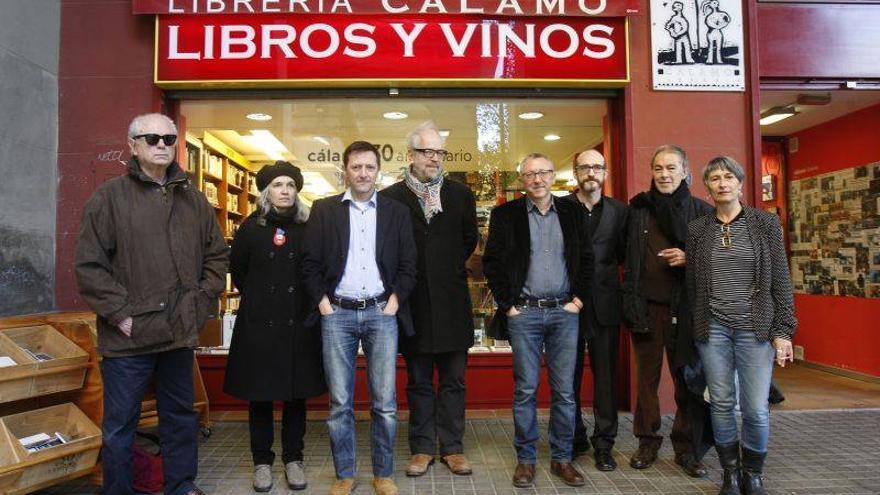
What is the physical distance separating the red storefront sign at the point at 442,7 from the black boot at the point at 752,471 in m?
3.61

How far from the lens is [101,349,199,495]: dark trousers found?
328 centimetres

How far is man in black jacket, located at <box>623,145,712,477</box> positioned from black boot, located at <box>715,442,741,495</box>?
0.84 feet

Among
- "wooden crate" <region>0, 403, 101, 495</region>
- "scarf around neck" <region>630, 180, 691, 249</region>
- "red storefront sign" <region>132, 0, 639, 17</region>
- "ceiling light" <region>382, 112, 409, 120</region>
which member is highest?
"red storefront sign" <region>132, 0, 639, 17</region>

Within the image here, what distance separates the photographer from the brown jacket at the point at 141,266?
321 centimetres

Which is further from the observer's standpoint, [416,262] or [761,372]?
[416,262]

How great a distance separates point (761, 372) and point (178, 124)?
16.1ft

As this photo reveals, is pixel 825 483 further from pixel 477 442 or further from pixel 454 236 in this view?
pixel 454 236

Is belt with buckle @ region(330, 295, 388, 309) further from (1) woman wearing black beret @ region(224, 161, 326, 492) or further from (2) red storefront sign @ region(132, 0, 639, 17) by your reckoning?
(2) red storefront sign @ region(132, 0, 639, 17)

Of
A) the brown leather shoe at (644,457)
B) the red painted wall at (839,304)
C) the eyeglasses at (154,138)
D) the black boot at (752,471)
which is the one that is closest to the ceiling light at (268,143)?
the eyeglasses at (154,138)

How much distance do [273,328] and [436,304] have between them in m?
0.98

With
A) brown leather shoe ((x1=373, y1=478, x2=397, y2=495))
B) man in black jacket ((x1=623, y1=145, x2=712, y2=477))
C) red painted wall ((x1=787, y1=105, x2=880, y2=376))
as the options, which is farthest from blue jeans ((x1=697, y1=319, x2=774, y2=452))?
red painted wall ((x1=787, y1=105, x2=880, y2=376))

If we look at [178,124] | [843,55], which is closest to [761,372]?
[843,55]

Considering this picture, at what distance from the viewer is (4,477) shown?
125 inches

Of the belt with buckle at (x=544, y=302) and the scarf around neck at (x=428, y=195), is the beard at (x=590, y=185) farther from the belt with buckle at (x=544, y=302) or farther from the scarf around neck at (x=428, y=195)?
the scarf around neck at (x=428, y=195)
